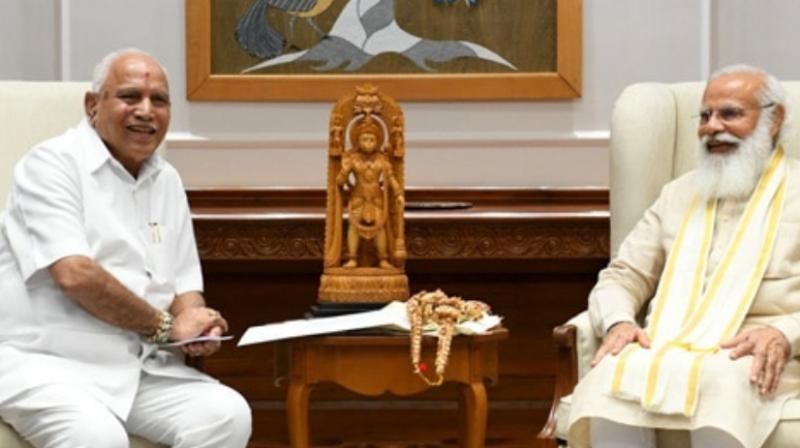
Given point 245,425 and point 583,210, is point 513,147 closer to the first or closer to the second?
point 583,210

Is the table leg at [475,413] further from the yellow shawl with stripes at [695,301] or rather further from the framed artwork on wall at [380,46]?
the framed artwork on wall at [380,46]

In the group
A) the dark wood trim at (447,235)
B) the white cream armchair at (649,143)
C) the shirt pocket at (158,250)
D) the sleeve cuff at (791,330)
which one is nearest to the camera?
the sleeve cuff at (791,330)

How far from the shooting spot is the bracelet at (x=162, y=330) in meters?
4.23

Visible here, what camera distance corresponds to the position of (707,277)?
14.9 feet

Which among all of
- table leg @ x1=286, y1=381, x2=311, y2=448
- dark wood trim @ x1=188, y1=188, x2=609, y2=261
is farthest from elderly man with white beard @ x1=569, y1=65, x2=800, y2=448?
dark wood trim @ x1=188, y1=188, x2=609, y2=261

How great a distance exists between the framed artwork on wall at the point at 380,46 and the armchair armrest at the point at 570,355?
1.86 m

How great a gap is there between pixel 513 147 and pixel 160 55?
1404 millimetres

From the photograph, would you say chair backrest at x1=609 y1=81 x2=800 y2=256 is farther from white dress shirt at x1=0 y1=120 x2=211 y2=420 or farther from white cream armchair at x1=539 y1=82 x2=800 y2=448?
white dress shirt at x1=0 y1=120 x2=211 y2=420

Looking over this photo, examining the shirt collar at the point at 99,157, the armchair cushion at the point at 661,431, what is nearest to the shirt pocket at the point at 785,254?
the armchair cushion at the point at 661,431

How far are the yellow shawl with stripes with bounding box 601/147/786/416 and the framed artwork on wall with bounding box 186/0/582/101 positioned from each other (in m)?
1.61

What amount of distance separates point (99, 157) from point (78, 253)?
0.31 m

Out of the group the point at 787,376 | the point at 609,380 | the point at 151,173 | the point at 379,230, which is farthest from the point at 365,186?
the point at 787,376

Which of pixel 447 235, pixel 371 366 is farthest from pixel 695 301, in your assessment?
pixel 447 235

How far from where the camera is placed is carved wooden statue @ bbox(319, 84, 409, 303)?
477 cm
